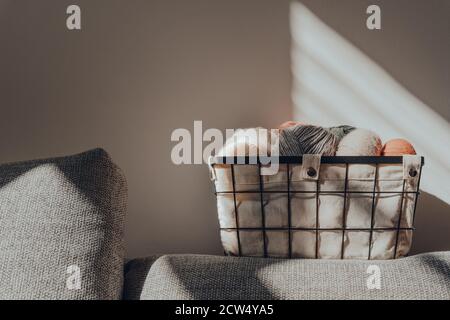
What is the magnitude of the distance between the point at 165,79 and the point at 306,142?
46 cm

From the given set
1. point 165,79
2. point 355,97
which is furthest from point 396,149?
point 165,79

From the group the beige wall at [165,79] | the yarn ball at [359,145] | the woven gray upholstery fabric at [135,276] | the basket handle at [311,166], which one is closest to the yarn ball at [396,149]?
the yarn ball at [359,145]

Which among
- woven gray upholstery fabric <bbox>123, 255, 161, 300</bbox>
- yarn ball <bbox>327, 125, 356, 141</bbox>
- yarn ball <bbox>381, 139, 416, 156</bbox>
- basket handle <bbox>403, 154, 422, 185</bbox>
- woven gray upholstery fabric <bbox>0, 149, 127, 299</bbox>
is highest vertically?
yarn ball <bbox>327, 125, 356, 141</bbox>

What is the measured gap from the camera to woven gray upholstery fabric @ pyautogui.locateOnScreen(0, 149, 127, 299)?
1051mm

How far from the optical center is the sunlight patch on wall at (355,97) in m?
1.42

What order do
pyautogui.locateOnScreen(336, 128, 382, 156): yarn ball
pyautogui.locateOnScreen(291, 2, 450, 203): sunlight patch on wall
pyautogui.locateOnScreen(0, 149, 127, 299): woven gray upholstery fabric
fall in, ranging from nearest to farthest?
pyautogui.locateOnScreen(0, 149, 127, 299): woven gray upholstery fabric → pyautogui.locateOnScreen(336, 128, 382, 156): yarn ball → pyautogui.locateOnScreen(291, 2, 450, 203): sunlight patch on wall

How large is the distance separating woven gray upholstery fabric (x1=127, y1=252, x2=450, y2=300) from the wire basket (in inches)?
1.7

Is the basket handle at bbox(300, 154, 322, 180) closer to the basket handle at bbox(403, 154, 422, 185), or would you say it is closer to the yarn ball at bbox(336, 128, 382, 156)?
the yarn ball at bbox(336, 128, 382, 156)

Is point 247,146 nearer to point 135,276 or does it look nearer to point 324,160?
point 324,160

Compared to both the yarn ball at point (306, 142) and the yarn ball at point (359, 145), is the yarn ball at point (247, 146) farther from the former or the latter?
the yarn ball at point (359, 145)

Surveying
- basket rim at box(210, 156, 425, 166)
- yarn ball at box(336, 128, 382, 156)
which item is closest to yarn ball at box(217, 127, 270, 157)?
basket rim at box(210, 156, 425, 166)

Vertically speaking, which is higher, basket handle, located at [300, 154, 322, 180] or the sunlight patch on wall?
the sunlight patch on wall

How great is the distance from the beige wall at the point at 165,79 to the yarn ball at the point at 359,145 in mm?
277

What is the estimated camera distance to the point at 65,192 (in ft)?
3.76
